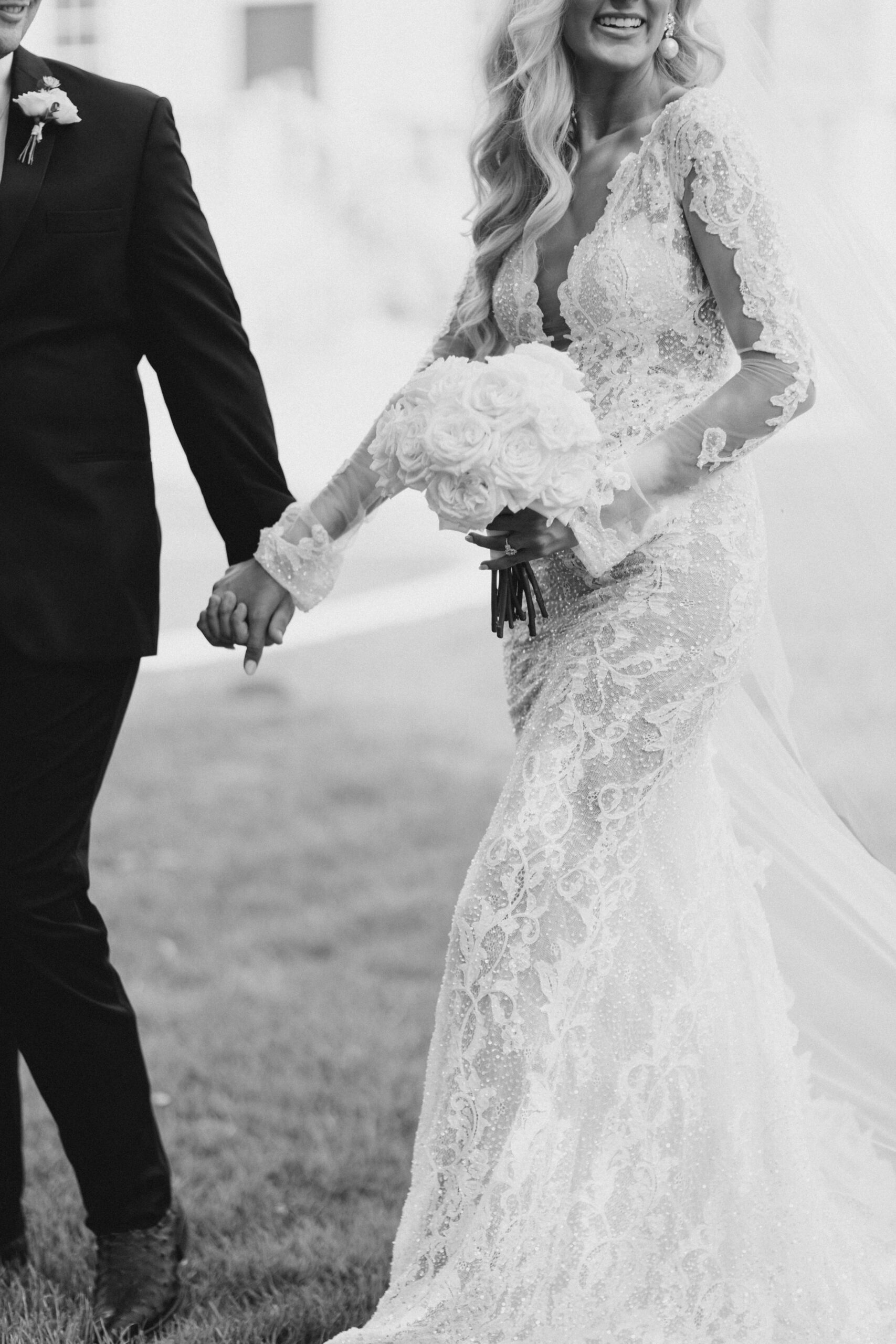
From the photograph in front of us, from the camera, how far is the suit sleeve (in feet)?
11.1

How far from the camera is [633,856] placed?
3.26 metres

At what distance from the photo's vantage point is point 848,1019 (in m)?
4.03

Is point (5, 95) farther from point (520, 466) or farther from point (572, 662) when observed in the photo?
point (572, 662)

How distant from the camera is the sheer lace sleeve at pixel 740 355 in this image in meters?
3.07

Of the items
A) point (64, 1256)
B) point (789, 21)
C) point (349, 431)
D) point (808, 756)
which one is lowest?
point (349, 431)

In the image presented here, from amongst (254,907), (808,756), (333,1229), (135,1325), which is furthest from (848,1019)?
(254,907)

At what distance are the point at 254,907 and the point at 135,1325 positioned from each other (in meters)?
3.10

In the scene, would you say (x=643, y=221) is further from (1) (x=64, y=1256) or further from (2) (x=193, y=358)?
(1) (x=64, y=1256)

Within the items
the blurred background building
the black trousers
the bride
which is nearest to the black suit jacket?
the black trousers

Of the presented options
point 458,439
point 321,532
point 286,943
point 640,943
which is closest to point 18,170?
point 321,532

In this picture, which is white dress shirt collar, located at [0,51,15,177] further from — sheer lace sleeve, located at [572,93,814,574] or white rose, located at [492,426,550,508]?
sheer lace sleeve, located at [572,93,814,574]

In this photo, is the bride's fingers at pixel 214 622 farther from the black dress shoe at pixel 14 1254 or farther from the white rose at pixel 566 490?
the black dress shoe at pixel 14 1254

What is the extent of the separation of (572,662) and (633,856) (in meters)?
0.37

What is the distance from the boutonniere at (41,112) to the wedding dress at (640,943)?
90 centimetres
